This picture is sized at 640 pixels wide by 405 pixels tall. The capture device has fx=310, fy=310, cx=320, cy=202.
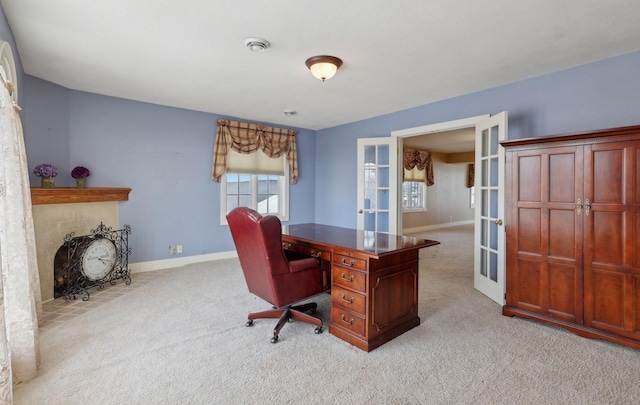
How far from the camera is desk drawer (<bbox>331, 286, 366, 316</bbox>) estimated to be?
226 cm

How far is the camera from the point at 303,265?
2.47 m

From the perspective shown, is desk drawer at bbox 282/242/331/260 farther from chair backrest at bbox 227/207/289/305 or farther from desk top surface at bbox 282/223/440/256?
chair backrest at bbox 227/207/289/305

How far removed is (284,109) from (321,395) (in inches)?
152

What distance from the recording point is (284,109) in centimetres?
465

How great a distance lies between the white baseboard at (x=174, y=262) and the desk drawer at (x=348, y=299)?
3.16 m

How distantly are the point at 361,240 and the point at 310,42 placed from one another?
1.67 metres

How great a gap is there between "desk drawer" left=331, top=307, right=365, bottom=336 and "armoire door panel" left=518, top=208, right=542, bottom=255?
166 centimetres

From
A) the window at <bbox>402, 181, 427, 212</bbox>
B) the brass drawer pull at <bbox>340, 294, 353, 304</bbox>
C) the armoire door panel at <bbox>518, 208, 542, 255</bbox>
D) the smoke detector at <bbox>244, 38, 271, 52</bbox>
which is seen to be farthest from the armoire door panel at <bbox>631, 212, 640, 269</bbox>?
the window at <bbox>402, 181, 427, 212</bbox>

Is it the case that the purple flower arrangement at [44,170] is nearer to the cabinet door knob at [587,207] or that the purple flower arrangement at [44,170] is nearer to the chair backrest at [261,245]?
the chair backrest at [261,245]

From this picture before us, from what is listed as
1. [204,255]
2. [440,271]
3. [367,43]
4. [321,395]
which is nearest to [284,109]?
[367,43]

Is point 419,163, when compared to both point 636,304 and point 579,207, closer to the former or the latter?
point 579,207

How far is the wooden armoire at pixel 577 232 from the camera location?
7.45 ft

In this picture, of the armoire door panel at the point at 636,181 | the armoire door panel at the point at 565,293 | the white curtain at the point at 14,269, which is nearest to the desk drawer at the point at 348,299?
the armoire door panel at the point at 565,293

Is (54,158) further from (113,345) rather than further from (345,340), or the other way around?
(345,340)
